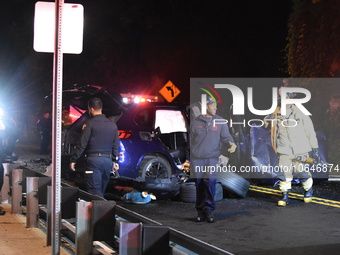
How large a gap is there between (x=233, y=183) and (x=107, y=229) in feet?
18.9

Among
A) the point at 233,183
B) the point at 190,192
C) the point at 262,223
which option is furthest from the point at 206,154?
the point at 233,183

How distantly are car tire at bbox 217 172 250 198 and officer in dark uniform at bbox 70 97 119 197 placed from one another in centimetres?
321

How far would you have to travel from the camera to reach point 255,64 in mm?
28422

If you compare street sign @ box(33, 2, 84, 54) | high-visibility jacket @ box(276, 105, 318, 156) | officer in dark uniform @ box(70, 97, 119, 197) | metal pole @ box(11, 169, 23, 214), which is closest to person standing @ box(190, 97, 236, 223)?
officer in dark uniform @ box(70, 97, 119, 197)

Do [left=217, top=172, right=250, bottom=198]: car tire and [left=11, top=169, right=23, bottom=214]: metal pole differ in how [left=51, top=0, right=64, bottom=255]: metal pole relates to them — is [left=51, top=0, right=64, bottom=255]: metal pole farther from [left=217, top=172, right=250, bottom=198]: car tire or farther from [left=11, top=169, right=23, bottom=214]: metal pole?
[left=217, top=172, right=250, bottom=198]: car tire

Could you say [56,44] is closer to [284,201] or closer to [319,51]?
[284,201]

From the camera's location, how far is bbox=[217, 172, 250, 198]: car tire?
11531 mm

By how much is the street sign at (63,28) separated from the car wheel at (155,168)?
618 centimetres

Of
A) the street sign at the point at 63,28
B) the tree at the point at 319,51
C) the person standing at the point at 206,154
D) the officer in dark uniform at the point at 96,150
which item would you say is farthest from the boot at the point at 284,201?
the tree at the point at 319,51

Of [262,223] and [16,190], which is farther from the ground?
[16,190]

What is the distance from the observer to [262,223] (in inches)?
369

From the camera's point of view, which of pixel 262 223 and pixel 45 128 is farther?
pixel 45 128

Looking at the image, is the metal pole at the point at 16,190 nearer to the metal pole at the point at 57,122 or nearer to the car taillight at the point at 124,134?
the car taillight at the point at 124,134

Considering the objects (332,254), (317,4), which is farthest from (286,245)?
(317,4)
